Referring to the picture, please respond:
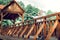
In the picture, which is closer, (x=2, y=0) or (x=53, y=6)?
(x=2, y=0)

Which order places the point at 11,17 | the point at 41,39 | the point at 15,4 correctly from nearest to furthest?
1. the point at 41,39
2. the point at 15,4
3. the point at 11,17

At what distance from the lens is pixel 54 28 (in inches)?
197

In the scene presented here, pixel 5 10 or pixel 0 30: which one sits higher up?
pixel 5 10

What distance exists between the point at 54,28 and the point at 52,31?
112 millimetres

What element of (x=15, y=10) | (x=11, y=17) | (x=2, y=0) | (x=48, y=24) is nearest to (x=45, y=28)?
(x=48, y=24)

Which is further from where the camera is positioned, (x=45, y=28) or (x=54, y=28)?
(x=45, y=28)

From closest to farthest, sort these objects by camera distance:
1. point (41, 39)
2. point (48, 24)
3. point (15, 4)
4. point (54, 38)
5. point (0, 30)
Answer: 1. point (54, 38)
2. point (48, 24)
3. point (41, 39)
4. point (0, 30)
5. point (15, 4)

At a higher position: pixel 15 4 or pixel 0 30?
pixel 15 4

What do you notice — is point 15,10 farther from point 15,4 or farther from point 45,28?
point 45,28

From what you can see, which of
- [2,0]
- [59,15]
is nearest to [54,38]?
[59,15]

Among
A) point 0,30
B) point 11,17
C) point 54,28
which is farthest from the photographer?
point 11,17

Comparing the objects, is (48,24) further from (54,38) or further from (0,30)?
(0,30)

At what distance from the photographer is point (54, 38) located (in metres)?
5.34

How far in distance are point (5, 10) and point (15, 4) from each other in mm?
1121
